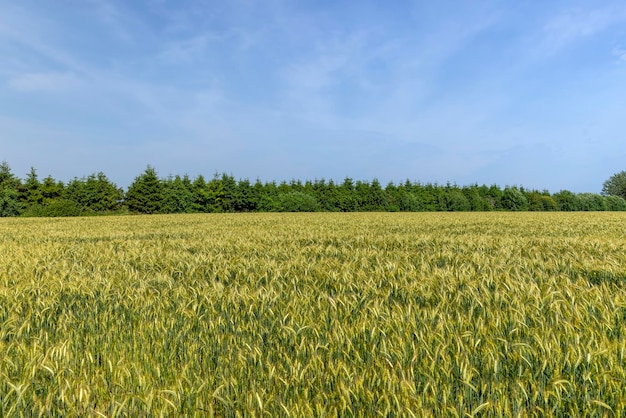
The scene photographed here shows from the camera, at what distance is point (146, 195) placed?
41.1 metres

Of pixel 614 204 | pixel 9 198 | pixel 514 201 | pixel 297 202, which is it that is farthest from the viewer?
pixel 614 204

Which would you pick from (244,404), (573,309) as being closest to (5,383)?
(244,404)

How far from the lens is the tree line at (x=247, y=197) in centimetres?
3934

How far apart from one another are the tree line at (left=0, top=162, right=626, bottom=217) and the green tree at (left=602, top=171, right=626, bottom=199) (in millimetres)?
40588

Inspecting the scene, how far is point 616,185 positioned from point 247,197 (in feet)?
292

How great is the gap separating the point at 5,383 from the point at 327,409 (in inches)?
65.2

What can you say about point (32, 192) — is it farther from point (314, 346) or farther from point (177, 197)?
point (314, 346)

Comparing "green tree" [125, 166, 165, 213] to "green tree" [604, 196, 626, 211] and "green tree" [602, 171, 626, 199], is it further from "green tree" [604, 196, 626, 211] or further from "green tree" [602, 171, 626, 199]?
"green tree" [602, 171, 626, 199]

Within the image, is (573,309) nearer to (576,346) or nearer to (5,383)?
(576,346)

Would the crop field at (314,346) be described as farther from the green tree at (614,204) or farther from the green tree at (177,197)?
the green tree at (614,204)

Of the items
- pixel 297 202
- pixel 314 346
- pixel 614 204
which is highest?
pixel 297 202

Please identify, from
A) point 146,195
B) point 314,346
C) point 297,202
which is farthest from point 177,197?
point 314,346

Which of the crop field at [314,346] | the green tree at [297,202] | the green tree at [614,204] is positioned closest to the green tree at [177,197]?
the green tree at [297,202]

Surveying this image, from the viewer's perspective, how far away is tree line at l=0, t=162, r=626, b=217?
3934 centimetres
